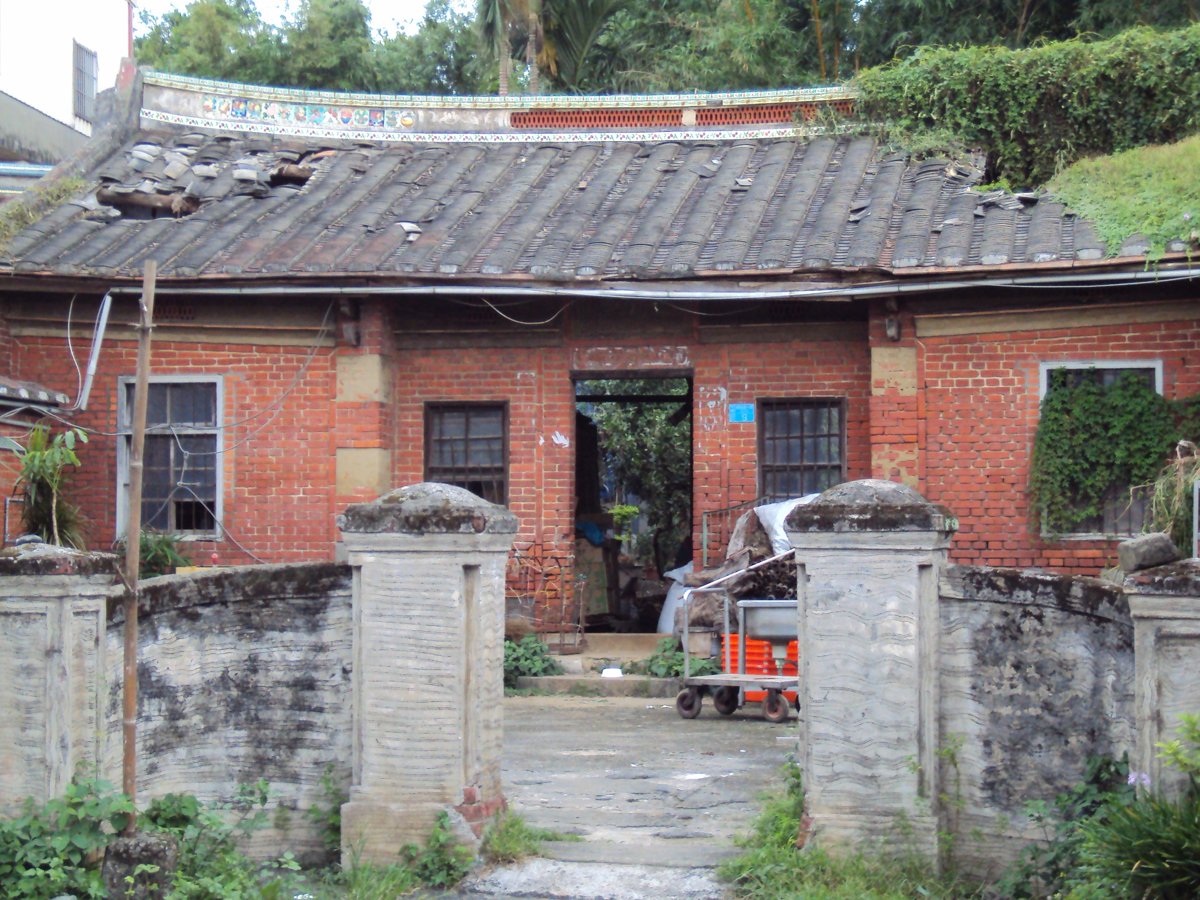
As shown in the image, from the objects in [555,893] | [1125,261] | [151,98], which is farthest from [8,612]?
[151,98]

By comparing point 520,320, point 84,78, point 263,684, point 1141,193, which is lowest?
point 263,684

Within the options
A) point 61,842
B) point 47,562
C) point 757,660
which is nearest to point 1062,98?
point 757,660

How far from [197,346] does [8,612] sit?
8388 mm

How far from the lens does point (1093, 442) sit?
12.2 metres

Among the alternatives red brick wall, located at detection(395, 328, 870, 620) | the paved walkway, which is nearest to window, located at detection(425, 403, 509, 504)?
red brick wall, located at detection(395, 328, 870, 620)

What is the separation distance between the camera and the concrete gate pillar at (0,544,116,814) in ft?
19.4

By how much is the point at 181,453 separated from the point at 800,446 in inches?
236

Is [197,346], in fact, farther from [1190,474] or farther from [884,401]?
[1190,474]

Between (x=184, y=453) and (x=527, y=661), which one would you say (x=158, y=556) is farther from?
(x=527, y=661)

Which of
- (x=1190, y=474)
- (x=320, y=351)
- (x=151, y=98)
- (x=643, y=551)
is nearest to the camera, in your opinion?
(x=1190, y=474)

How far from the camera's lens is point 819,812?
6.14m

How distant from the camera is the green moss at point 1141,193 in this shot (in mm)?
11789

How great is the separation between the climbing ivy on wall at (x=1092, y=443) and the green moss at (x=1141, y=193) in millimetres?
1228

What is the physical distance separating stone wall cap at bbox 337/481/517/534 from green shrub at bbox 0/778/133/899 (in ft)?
4.95
